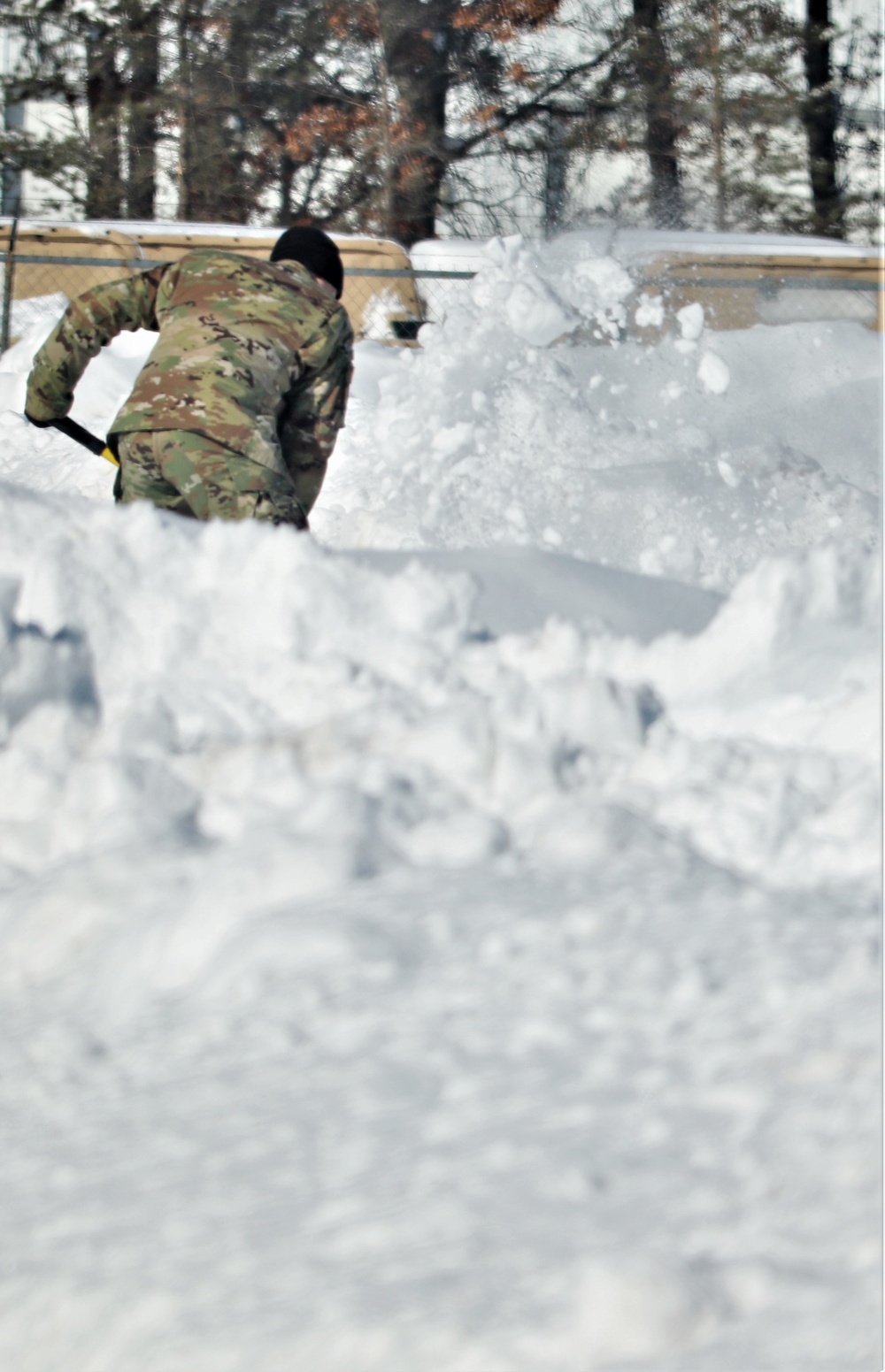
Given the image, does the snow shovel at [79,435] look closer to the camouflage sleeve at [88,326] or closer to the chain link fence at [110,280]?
the camouflage sleeve at [88,326]

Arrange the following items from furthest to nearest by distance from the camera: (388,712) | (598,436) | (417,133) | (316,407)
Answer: (417,133) → (598,436) → (316,407) → (388,712)

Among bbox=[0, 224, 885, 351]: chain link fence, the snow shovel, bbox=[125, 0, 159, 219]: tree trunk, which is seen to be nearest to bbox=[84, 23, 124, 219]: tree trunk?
bbox=[125, 0, 159, 219]: tree trunk

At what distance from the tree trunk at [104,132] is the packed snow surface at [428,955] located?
40.5 ft

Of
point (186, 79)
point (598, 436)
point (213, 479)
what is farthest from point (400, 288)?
point (186, 79)

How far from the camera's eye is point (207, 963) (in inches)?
66.7

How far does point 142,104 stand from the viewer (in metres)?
13.6

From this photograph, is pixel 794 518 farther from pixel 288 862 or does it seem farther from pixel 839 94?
pixel 839 94

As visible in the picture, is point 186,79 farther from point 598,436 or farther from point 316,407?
point 316,407

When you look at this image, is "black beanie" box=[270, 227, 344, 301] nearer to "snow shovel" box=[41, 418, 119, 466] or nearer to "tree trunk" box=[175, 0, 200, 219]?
"snow shovel" box=[41, 418, 119, 466]

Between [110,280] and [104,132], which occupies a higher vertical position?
[104,132]

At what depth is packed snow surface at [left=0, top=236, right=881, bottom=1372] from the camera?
4.01 feet

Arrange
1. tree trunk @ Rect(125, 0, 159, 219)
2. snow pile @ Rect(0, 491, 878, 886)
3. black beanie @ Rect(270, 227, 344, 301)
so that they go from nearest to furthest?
snow pile @ Rect(0, 491, 878, 886), black beanie @ Rect(270, 227, 344, 301), tree trunk @ Rect(125, 0, 159, 219)

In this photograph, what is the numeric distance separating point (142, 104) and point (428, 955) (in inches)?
545

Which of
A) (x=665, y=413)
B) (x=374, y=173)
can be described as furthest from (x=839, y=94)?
(x=665, y=413)
